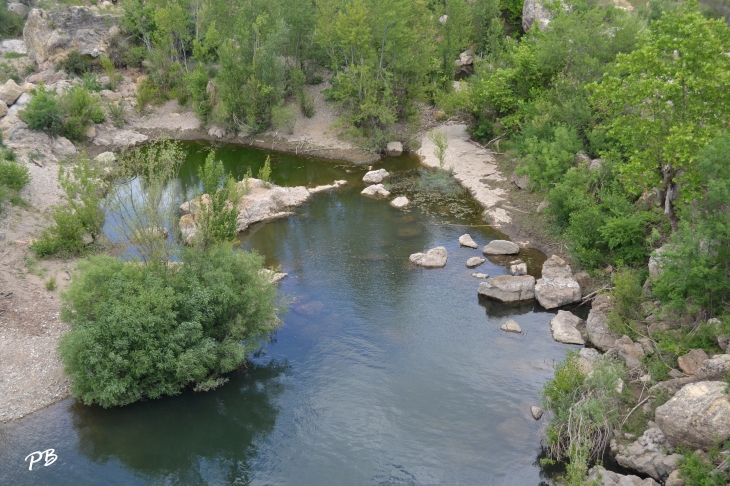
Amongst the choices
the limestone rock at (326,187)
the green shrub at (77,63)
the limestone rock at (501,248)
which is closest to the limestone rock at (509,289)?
the limestone rock at (501,248)

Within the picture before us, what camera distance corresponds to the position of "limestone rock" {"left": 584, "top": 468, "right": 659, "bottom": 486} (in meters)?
18.2

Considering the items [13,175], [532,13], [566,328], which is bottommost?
[566,328]

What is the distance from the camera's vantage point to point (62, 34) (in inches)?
2461

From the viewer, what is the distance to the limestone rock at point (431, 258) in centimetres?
3320

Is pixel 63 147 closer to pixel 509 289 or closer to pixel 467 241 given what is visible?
pixel 467 241

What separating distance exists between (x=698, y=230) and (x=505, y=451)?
36.4ft

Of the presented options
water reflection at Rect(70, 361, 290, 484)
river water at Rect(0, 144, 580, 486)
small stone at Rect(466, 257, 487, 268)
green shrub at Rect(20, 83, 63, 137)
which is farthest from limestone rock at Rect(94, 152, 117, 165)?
small stone at Rect(466, 257, 487, 268)

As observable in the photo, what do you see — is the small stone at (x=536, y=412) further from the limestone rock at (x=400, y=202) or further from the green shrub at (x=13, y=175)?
the green shrub at (x=13, y=175)

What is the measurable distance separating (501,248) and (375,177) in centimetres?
1476

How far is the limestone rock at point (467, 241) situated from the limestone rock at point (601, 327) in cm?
914

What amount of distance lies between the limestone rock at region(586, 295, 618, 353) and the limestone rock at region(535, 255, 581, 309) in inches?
66.6

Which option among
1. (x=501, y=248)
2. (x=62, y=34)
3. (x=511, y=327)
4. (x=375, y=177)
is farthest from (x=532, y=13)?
(x=62, y=34)

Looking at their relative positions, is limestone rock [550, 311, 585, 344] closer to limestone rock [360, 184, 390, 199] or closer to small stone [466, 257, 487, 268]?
small stone [466, 257, 487, 268]

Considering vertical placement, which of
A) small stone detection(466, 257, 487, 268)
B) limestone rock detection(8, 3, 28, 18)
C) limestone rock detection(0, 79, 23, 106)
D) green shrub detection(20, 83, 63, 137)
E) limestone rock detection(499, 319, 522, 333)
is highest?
limestone rock detection(8, 3, 28, 18)
